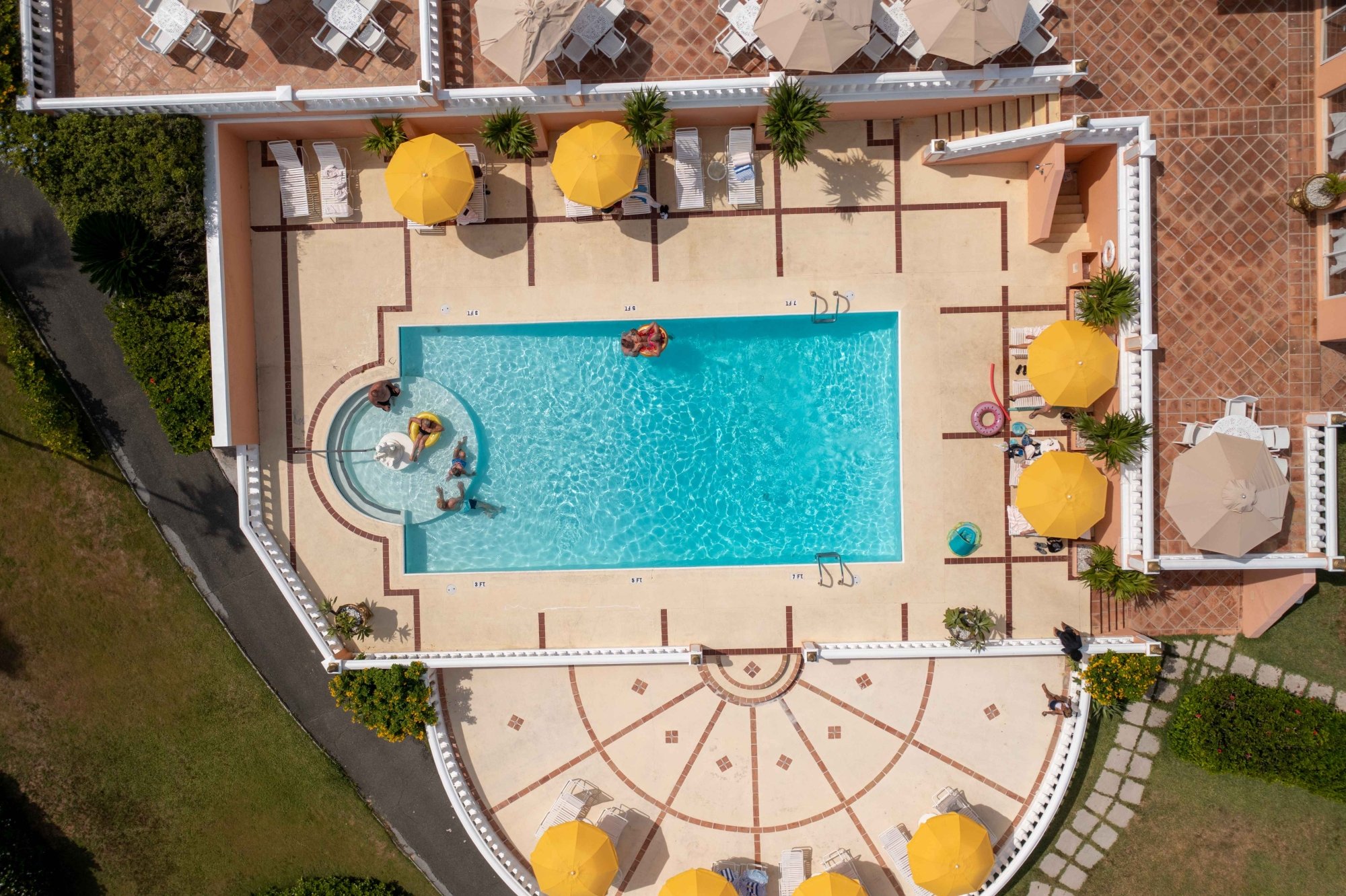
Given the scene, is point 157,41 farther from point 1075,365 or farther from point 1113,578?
point 1113,578

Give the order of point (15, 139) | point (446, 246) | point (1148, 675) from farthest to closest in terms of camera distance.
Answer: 1. point (446, 246)
2. point (1148, 675)
3. point (15, 139)

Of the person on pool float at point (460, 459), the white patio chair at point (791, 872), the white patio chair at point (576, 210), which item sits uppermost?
the white patio chair at point (576, 210)

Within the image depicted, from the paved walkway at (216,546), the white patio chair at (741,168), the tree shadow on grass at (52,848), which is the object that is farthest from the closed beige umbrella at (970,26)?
the tree shadow on grass at (52,848)

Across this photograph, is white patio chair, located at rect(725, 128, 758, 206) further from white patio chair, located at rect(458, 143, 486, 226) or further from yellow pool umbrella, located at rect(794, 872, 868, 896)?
yellow pool umbrella, located at rect(794, 872, 868, 896)

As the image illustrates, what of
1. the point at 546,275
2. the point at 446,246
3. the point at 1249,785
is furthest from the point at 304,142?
the point at 1249,785

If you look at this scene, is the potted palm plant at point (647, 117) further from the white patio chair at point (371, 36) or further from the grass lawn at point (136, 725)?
the grass lawn at point (136, 725)

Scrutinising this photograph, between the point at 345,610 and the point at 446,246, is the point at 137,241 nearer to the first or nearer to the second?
the point at 446,246
